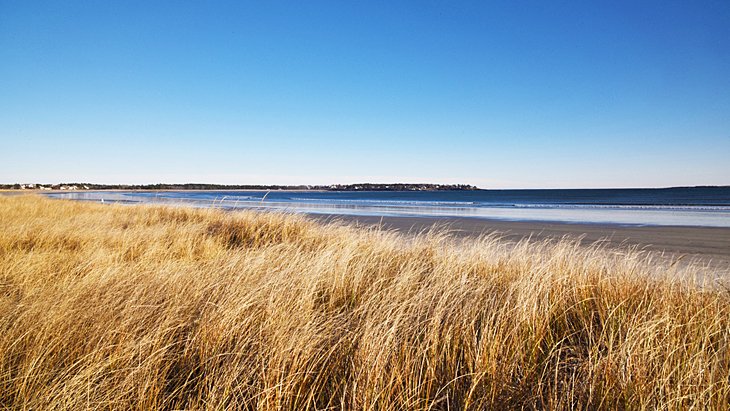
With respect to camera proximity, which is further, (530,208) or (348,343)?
(530,208)

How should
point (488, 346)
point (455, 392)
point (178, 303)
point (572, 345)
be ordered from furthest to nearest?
point (178, 303)
point (572, 345)
point (488, 346)
point (455, 392)

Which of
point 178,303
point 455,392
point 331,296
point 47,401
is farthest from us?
point 331,296

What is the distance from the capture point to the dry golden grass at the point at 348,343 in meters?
2.08

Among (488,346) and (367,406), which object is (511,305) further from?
(367,406)

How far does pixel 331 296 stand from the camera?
3.81m

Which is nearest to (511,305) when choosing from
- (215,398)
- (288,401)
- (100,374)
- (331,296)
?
(331,296)

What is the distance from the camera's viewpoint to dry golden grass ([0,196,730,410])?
6.84 ft

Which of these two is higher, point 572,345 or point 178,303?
point 178,303

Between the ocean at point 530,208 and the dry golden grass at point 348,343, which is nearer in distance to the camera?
the dry golden grass at point 348,343

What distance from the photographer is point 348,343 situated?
8.69 ft

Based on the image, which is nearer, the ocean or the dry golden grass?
the dry golden grass

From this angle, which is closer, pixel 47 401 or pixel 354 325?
pixel 47 401

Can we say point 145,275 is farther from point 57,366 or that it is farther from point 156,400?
point 156,400

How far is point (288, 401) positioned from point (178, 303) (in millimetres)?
1764
